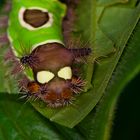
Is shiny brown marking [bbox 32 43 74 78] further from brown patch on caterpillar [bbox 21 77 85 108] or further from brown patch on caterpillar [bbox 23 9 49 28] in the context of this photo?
brown patch on caterpillar [bbox 23 9 49 28]

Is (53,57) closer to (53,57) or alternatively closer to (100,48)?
(53,57)

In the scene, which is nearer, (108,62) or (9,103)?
(108,62)

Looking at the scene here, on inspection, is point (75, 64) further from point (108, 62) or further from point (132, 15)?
point (132, 15)

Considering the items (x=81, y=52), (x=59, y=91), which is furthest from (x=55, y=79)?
(x=81, y=52)

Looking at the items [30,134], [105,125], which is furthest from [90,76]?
[105,125]

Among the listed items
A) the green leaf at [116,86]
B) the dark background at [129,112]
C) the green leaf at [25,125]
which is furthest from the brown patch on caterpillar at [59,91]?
the dark background at [129,112]

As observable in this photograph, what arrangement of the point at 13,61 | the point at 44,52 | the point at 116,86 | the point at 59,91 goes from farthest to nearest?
1. the point at 13,61
2. the point at 44,52
3. the point at 59,91
4. the point at 116,86

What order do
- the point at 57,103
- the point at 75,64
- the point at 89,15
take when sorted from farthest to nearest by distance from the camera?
the point at 89,15 → the point at 75,64 → the point at 57,103
